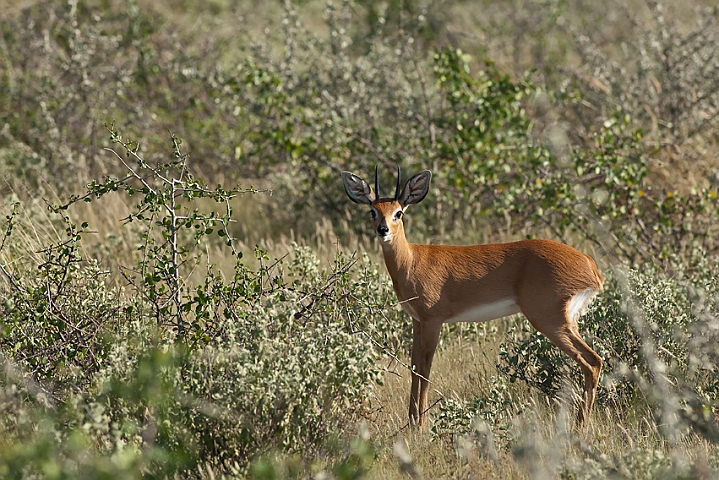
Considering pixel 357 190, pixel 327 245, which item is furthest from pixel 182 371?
pixel 327 245

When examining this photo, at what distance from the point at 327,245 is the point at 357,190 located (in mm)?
2647

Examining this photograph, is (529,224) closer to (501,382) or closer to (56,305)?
(501,382)

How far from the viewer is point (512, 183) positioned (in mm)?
8695

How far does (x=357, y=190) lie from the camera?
628 centimetres

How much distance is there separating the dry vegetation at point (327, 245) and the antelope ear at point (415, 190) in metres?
0.53

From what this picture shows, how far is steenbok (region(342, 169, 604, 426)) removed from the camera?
5.47m

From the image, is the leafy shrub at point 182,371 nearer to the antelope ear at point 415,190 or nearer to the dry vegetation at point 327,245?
the dry vegetation at point 327,245

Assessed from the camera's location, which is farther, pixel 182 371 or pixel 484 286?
pixel 484 286

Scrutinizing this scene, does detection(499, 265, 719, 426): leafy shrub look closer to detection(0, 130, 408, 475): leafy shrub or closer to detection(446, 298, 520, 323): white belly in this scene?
detection(446, 298, 520, 323): white belly

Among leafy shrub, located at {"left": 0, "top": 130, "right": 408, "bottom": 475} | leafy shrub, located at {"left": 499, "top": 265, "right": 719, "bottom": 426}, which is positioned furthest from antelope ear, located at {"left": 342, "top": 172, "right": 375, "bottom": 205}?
leafy shrub, located at {"left": 499, "top": 265, "right": 719, "bottom": 426}

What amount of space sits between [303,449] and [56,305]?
181cm

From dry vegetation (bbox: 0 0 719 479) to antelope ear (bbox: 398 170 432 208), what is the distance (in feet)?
1.73

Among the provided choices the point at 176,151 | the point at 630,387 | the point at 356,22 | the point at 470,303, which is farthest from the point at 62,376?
the point at 356,22

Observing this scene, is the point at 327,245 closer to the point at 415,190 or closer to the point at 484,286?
the point at 415,190
